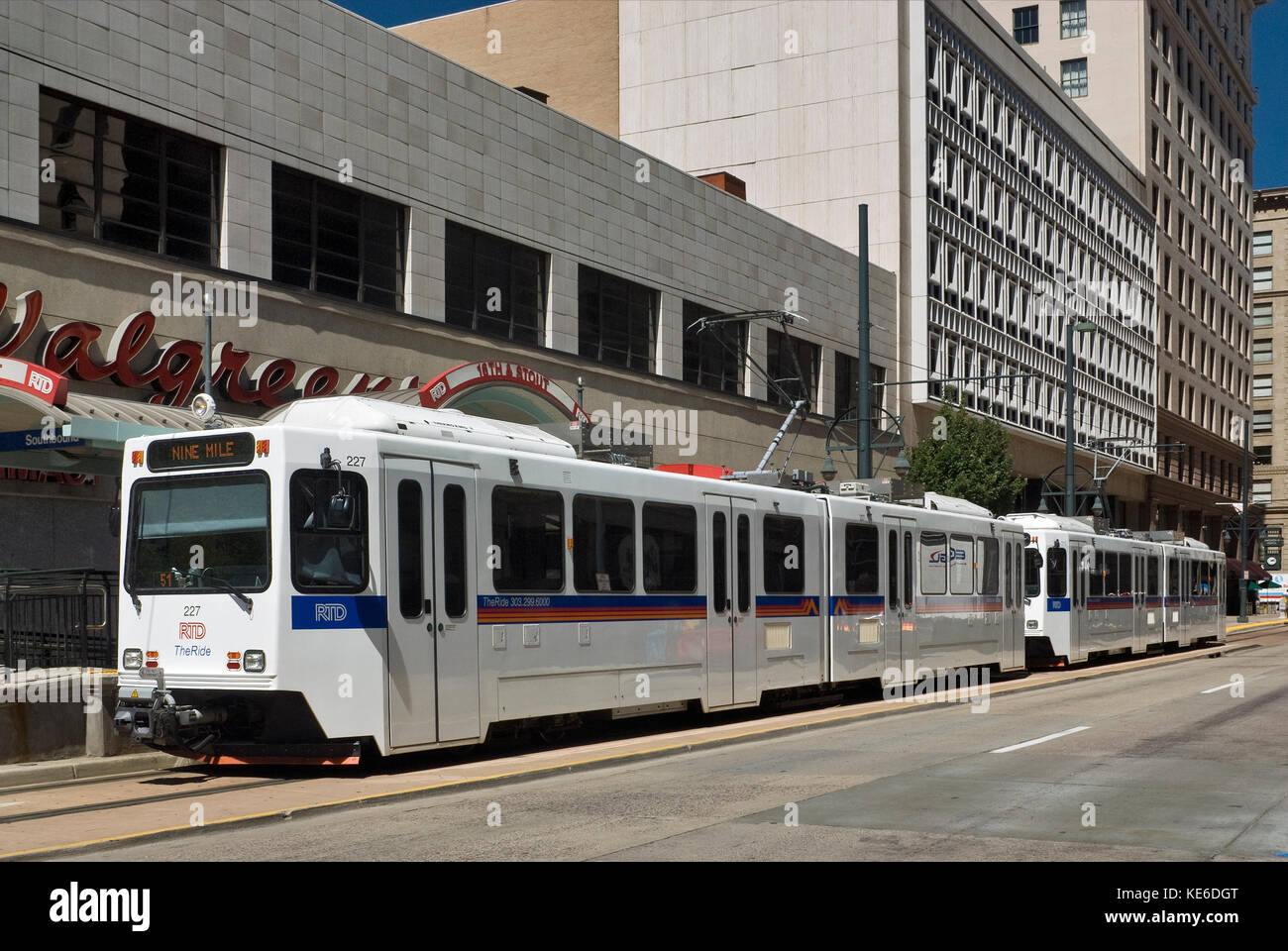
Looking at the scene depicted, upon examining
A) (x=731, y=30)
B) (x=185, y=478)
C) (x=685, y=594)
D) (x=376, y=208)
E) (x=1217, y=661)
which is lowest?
(x=1217, y=661)

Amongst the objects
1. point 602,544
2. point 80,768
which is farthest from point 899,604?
point 80,768

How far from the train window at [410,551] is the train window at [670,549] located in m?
3.64

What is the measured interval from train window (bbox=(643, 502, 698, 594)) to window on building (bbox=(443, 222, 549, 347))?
12.7 meters

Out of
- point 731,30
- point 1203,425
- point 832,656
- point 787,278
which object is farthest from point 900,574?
point 1203,425

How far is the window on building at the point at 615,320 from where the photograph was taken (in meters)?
32.8

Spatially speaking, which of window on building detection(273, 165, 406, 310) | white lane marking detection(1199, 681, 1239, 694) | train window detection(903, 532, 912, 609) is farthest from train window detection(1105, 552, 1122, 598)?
window on building detection(273, 165, 406, 310)

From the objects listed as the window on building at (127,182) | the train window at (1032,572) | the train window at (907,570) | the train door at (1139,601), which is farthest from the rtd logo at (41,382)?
the train door at (1139,601)

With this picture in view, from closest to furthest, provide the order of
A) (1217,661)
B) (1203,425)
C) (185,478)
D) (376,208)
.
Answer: (185,478) → (376,208) → (1217,661) → (1203,425)

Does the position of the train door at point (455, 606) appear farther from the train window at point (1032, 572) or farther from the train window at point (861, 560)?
the train window at point (1032, 572)

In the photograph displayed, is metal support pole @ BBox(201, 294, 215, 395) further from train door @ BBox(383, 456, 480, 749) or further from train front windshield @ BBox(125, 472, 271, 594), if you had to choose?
train door @ BBox(383, 456, 480, 749)

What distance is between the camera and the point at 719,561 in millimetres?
17328
